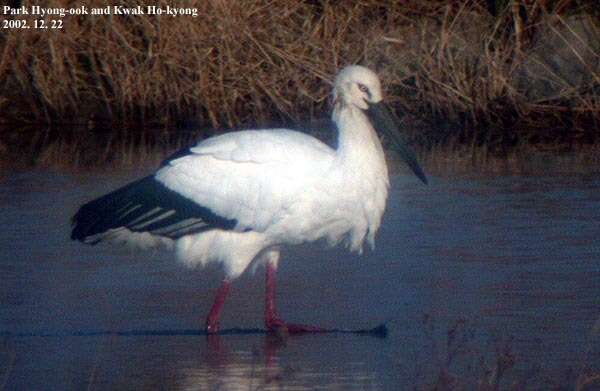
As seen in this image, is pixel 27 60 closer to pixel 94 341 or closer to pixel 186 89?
pixel 186 89

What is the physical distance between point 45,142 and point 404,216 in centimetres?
593

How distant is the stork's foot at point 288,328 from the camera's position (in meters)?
8.05

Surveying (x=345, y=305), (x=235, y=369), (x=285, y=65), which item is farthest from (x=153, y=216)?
(x=285, y=65)

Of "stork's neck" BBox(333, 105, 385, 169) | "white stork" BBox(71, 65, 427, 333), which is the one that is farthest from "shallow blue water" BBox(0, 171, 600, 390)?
"stork's neck" BBox(333, 105, 385, 169)

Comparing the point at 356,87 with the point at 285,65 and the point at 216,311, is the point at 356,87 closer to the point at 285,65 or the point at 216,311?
the point at 216,311

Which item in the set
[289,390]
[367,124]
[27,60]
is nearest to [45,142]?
[27,60]

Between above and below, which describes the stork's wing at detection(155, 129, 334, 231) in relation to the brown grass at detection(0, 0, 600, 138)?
below

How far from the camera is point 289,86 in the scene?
17188 millimetres

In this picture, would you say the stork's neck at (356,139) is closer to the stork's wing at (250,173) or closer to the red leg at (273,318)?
the stork's wing at (250,173)

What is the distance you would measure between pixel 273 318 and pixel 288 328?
14cm

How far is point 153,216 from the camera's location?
28.0ft

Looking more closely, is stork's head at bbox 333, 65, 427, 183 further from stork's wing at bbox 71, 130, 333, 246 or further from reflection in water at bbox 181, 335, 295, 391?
reflection in water at bbox 181, 335, 295, 391

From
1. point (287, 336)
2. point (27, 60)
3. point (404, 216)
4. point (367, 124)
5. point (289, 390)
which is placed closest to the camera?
point (289, 390)

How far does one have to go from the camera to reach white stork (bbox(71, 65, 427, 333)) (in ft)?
26.9
